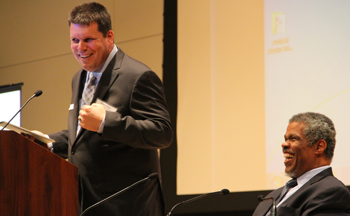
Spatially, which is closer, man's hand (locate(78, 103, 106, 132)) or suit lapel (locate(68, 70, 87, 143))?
man's hand (locate(78, 103, 106, 132))

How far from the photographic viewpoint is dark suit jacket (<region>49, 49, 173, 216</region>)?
187cm

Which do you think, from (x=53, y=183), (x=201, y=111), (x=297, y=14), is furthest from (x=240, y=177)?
(x=53, y=183)

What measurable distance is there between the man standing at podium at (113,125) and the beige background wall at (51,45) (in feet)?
7.37

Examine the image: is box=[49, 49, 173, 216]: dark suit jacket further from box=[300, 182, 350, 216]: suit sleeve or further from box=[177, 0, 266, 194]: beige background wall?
box=[177, 0, 266, 194]: beige background wall

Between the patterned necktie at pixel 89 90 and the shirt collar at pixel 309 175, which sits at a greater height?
the patterned necktie at pixel 89 90

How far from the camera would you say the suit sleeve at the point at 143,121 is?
182cm

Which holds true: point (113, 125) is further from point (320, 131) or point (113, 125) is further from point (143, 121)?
point (320, 131)

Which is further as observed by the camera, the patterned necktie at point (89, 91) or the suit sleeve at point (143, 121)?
the patterned necktie at point (89, 91)

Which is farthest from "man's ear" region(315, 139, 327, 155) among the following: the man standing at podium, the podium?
the podium

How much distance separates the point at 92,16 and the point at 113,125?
23.6 inches

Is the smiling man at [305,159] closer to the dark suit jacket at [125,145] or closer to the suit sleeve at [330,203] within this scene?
the suit sleeve at [330,203]

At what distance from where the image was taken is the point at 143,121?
6.24 ft

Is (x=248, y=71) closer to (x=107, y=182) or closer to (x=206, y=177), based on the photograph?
(x=206, y=177)

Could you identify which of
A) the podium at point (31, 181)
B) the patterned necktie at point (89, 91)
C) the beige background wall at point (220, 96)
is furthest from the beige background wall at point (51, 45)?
the podium at point (31, 181)
